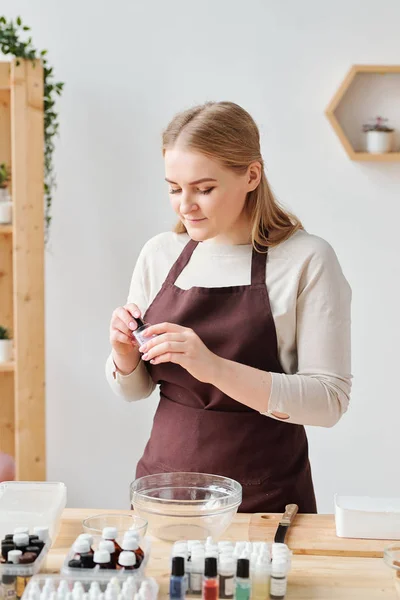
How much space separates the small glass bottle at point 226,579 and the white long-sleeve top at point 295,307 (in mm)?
539

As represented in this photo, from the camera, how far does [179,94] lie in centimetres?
364

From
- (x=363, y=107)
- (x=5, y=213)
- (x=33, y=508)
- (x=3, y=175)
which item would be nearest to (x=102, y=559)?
(x=33, y=508)

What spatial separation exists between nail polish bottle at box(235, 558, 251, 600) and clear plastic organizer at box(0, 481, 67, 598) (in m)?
0.32

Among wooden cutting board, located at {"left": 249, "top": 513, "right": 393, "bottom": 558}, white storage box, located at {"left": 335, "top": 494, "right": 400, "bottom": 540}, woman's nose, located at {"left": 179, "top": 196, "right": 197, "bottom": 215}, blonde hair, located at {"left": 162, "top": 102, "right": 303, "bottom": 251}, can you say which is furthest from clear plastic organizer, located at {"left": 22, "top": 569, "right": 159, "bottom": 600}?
blonde hair, located at {"left": 162, "top": 102, "right": 303, "bottom": 251}

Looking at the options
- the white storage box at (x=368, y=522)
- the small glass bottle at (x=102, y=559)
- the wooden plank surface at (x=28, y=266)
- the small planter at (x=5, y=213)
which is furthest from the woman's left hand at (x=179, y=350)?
the small planter at (x=5, y=213)

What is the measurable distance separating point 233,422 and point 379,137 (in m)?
1.91

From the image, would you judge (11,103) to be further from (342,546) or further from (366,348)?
(342,546)

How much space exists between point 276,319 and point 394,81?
1929mm

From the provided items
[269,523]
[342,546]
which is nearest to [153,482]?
[269,523]

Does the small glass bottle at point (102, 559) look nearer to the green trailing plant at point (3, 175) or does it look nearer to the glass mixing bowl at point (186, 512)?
the glass mixing bowl at point (186, 512)

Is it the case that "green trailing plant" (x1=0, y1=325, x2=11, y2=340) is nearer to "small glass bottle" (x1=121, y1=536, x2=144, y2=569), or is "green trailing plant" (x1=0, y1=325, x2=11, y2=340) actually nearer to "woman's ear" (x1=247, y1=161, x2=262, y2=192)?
"woman's ear" (x1=247, y1=161, x2=262, y2=192)

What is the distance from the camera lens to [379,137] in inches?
139

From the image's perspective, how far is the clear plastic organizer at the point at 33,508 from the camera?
1.59 m

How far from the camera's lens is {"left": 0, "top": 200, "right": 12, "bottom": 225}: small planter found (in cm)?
345
